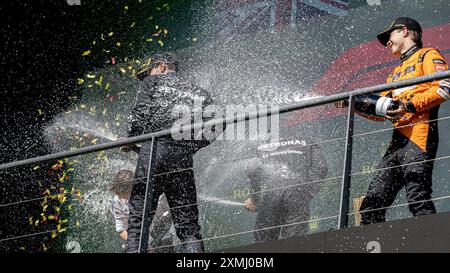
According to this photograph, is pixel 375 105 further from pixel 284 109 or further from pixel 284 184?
pixel 284 184

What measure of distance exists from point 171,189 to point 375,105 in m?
1.32

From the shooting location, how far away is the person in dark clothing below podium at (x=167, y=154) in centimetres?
574

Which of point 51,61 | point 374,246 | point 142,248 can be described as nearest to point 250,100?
point 51,61

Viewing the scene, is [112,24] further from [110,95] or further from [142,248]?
[142,248]

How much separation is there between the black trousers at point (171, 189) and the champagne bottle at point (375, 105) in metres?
1.07

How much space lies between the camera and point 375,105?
18.1 feet

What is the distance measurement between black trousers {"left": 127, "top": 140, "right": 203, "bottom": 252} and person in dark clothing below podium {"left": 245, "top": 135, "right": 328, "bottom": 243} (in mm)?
656

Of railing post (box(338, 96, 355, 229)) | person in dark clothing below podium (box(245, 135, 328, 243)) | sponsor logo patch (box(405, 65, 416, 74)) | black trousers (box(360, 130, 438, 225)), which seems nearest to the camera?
railing post (box(338, 96, 355, 229))

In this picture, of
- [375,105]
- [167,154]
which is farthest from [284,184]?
[375,105]

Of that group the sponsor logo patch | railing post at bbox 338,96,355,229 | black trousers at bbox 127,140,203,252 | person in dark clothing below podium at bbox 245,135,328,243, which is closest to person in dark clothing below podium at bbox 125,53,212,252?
black trousers at bbox 127,140,203,252

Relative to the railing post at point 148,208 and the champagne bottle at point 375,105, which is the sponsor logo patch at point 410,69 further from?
the railing post at point 148,208

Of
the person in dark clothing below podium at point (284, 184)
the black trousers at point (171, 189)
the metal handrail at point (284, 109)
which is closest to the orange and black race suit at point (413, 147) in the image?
the metal handrail at point (284, 109)

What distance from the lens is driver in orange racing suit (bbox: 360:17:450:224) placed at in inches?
207

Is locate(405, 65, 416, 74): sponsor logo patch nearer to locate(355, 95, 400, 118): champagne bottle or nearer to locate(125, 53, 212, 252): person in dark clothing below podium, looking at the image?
locate(355, 95, 400, 118): champagne bottle
